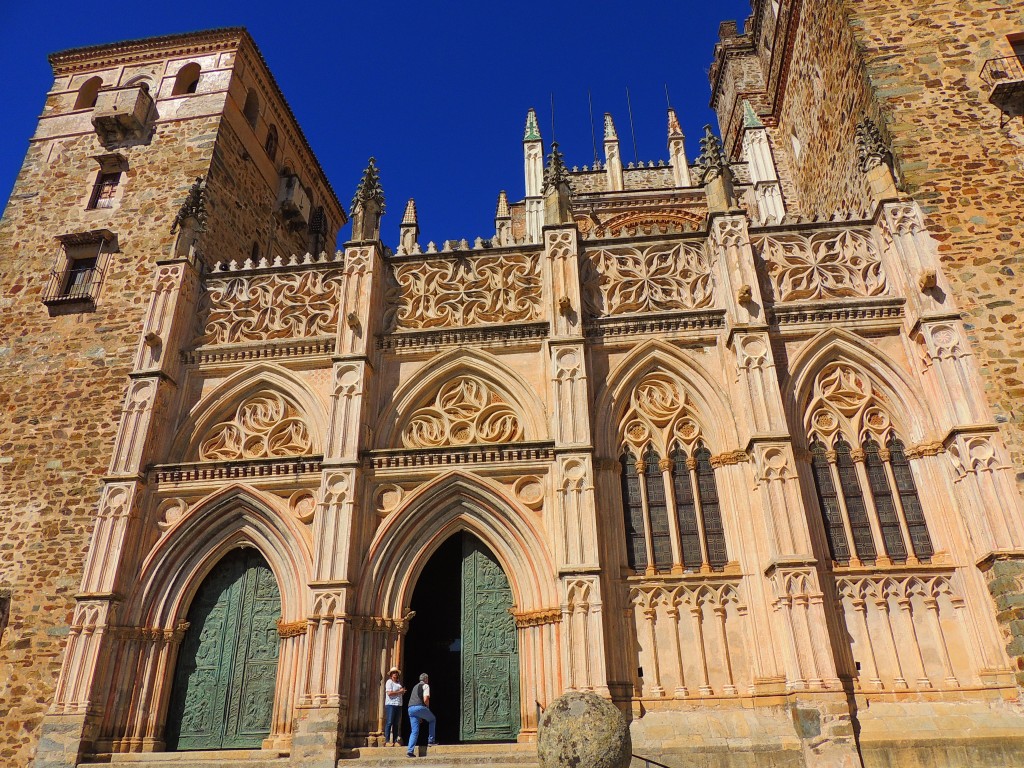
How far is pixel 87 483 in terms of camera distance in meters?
13.5

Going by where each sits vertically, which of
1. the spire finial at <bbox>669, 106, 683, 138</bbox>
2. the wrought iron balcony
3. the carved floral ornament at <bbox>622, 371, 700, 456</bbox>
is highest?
the spire finial at <bbox>669, 106, 683, 138</bbox>

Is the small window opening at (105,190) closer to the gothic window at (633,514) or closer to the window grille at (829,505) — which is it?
the gothic window at (633,514)

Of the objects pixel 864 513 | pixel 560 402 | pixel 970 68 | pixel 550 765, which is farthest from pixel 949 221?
pixel 550 765

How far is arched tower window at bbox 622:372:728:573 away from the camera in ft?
38.2

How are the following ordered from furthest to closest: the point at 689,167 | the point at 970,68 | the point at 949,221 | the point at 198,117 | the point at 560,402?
the point at 689,167, the point at 198,117, the point at 970,68, the point at 949,221, the point at 560,402

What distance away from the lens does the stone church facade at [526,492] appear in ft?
34.6

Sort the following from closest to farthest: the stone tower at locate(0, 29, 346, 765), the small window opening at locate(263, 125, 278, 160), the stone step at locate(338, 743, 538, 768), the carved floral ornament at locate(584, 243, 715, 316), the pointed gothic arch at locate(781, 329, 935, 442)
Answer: the stone step at locate(338, 743, 538, 768) → the pointed gothic arch at locate(781, 329, 935, 442) → the stone tower at locate(0, 29, 346, 765) → the carved floral ornament at locate(584, 243, 715, 316) → the small window opening at locate(263, 125, 278, 160)

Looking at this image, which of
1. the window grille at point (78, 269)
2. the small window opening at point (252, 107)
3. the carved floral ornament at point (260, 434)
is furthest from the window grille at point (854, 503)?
the small window opening at point (252, 107)

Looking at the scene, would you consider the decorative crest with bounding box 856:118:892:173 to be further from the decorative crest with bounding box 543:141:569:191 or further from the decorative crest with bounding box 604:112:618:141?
the decorative crest with bounding box 604:112:618:141

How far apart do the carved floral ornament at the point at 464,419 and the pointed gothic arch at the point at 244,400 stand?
65.8 inches

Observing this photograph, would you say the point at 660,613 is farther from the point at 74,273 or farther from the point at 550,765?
the point at 74,273

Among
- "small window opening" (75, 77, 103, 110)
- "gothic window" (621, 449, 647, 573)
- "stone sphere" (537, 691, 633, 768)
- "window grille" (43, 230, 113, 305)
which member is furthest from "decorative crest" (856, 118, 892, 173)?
"small window opening" (75, 77, 103, 110)

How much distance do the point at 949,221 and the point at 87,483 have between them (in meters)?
16.2

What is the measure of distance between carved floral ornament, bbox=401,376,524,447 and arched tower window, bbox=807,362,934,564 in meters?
5.05
